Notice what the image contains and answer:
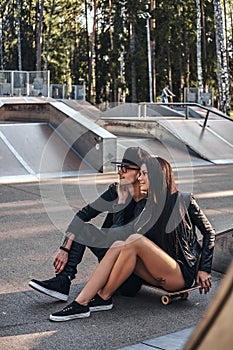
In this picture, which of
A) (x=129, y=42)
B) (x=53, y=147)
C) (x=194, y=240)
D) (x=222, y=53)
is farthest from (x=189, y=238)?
(x=129, y=42)

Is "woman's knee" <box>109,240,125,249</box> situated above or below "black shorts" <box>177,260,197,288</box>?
above

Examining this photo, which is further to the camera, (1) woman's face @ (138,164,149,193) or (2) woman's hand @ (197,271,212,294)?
(1) woman's face @ (138,164,149,193)

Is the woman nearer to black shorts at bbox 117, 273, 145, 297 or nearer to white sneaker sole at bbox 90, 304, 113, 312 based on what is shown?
white sneaker sole at bbox 90, 304, 113, 312

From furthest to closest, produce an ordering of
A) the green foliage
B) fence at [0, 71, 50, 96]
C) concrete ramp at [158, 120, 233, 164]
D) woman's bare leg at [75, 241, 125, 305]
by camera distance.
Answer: the green foliage, fence at [0, 71, 50, 96], concrete ramp at [158, 120, 233, 164], woman's bare leg at [75, 241, 125, 305]

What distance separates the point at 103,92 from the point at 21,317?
189 ft

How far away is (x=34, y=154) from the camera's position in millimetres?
15656

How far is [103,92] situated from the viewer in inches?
2422

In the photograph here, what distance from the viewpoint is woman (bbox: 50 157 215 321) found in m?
4.44

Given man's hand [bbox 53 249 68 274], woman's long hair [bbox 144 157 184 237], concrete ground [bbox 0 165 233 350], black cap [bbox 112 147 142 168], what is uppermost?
black cap [bbox 112 147 142 168]

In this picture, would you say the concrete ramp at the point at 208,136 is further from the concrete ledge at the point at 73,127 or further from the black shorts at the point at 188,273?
the black shorts at the point at 188,273

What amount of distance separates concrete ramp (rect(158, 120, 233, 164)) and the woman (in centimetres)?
1248

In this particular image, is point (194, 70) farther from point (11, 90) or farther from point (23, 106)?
point (23, 106)

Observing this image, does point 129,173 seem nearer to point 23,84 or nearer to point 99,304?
point 99,304

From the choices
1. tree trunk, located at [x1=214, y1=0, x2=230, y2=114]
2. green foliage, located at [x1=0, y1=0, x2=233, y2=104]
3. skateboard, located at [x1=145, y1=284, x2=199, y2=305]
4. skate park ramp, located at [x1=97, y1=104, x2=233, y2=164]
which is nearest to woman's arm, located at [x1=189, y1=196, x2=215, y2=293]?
skateboard, located at [x1=145, y1=284, x2=199, y2=305]
